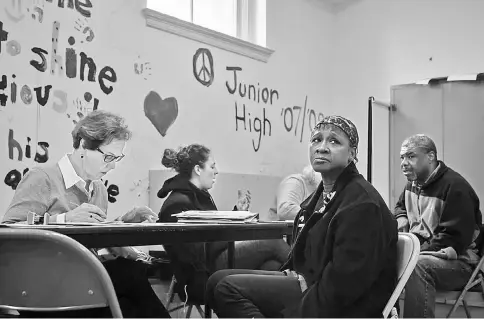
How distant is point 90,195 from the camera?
113 inches

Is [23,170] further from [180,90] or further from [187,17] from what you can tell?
[187,17]

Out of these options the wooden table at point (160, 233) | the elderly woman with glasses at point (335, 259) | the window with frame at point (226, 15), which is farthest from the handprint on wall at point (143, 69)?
the elderly woman with glasses at point (335, 259)

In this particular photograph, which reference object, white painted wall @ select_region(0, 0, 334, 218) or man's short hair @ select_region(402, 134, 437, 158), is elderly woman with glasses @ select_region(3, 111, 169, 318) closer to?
white painted wall @ select_region(0, 0, 334, 218)

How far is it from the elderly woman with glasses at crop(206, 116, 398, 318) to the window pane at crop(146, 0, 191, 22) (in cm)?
275

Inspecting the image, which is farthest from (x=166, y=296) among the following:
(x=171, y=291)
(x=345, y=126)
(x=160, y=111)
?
(x=345, y=126)

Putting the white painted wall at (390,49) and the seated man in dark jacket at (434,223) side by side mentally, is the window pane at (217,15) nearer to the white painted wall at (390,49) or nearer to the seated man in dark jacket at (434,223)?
the white painted wall at (390,49)

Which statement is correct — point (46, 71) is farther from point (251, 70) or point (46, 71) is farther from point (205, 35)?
point (251, 70)

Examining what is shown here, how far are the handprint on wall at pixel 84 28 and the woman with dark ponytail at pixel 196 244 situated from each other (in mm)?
858

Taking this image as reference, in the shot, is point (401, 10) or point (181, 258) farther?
point (401, 10)

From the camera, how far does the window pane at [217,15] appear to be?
5.03m

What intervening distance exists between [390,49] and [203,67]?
2263 mm

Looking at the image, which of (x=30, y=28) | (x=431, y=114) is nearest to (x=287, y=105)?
(x=431, y=114)

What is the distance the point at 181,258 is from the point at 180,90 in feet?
6.00

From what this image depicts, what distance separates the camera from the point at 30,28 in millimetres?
3600
